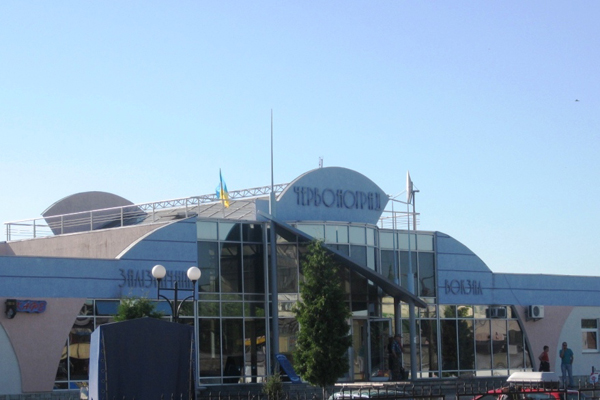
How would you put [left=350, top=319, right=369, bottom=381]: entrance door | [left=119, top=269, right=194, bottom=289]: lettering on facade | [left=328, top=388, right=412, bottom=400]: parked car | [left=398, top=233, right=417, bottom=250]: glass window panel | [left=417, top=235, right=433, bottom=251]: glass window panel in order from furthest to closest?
[left=417, top=235, right=433, bottom=251]: glass window panel < [left=398, top=233, right=417, bottom=250]: glass window panel < [left=350, top=319, right=369, bottom=381]: entrance door < [left=119, top=269, right=194, bottom=289]: lettering on facade < [left=328, top=388, right=412, bottom=400]: parked car

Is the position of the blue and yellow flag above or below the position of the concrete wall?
above

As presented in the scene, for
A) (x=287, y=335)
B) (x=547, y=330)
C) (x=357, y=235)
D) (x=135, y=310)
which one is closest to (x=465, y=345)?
(x=547, y=330)

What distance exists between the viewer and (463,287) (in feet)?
131

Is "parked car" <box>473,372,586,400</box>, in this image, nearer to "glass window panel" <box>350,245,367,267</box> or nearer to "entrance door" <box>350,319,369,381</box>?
"glass window panel" <box>350,245,367,267</box>

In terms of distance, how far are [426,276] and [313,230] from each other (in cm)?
599

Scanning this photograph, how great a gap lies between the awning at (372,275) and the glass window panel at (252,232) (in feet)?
2.14

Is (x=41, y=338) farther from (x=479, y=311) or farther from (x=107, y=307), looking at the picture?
(x=479, y=311)

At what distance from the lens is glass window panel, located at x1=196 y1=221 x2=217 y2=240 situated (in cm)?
3322

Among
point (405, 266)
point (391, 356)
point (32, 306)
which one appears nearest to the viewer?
point (32, 306)

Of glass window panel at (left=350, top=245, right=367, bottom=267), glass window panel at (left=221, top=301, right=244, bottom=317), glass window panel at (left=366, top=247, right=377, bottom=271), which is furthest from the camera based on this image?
glass window panel at (left=366, top=247, right=377, bottom=271)

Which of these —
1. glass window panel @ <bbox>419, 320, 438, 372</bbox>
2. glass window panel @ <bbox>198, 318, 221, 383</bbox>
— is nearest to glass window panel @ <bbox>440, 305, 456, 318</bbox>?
glass window panel @ <bbox>419, 320, 438, 372</bbox>

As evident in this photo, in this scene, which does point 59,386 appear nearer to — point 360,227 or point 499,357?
point 360,227

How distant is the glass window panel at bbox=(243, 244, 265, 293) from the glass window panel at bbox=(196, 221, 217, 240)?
1.43m

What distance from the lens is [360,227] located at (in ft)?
121
